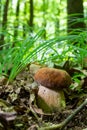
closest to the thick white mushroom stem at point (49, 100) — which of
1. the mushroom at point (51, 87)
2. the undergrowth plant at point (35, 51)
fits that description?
the mushroom at point (51, 87)

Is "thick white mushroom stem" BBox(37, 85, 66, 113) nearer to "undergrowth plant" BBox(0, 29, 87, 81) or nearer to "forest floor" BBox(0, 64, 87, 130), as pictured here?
"forest floor" BBox(0, 64, 87, 130)

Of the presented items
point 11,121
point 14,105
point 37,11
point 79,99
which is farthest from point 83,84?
point 37,11

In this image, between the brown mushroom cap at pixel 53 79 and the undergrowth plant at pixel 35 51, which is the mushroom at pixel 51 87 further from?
the undergrowth plant at pixel 35 51

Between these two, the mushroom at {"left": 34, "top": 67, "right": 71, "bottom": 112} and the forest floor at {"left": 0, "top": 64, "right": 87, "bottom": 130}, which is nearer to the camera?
the forest floor at {"left": 0, "top": 64, "right": 87, "bottom": 130}

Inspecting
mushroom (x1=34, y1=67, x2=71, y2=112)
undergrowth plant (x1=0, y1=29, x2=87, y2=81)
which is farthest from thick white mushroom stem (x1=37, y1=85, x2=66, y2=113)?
undergrowth plant (x1=0, y1=29, x2=87, y2=81)

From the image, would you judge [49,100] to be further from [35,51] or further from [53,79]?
[35,51]

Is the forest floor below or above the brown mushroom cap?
below
